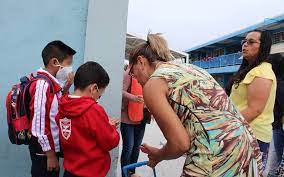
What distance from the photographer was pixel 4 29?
304 centimetres

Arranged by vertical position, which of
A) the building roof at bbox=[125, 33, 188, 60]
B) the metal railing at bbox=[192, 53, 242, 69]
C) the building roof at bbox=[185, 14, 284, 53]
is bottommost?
the building roof at bbox=[125, 33, 188, 60]

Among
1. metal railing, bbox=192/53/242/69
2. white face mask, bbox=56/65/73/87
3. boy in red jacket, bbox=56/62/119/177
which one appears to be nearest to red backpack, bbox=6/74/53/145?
white face mask, bbox=56/65/73/87

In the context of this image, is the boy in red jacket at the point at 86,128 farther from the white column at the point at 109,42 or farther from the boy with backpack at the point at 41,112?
the white column at the point at 109,42

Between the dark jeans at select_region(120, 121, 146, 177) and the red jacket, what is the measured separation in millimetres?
1809

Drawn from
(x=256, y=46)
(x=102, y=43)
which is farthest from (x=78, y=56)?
(x=256, y=46)

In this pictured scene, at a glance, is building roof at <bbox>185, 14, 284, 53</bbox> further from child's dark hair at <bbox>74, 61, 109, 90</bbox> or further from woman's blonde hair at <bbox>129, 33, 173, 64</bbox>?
woman's blonde hair at <bbox>129, 33, 173, 64</bbox>

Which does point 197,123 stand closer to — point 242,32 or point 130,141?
point 130,141

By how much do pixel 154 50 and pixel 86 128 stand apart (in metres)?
0.74

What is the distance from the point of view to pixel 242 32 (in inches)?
1109

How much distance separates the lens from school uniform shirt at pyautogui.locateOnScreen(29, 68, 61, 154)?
2424mm

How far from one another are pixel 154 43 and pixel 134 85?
239 centimetres

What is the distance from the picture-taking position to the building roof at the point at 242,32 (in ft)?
76.9

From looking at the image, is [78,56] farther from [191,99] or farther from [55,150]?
[191,99]

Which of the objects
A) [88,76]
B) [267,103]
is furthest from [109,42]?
Result: [267,103]
